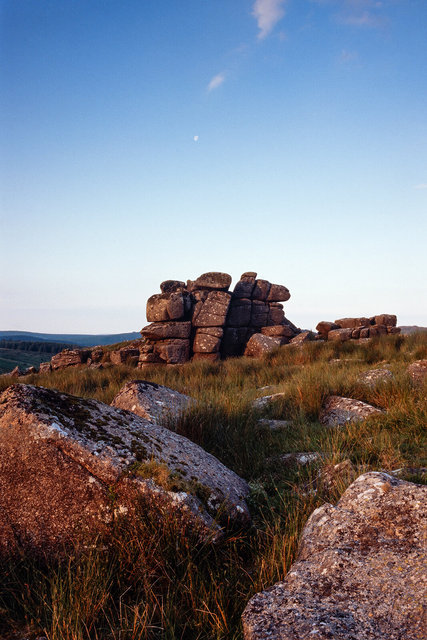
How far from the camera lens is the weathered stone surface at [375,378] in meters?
7.37

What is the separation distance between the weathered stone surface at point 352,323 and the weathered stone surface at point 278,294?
14.0ft

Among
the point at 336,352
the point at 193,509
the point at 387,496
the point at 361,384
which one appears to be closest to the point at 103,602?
the point at 193,509

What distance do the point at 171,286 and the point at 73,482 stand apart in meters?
25.8

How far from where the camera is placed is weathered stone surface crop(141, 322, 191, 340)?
2394 cm

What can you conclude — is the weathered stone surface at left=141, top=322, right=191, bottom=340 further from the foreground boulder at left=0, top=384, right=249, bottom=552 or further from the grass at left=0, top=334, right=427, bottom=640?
the foreground boulder at left=0, top=384, right=249, bottom=552

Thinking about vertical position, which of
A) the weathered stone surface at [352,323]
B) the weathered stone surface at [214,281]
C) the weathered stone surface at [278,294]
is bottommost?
the weathered stone surface at [352,323]

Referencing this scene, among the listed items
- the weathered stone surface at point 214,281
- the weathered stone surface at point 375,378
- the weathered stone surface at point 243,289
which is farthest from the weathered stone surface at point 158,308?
the weathered stone surface at point 375,378

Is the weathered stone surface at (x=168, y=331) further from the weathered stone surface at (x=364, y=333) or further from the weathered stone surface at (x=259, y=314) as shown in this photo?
the weathered stone surface at (x=364, y=333)

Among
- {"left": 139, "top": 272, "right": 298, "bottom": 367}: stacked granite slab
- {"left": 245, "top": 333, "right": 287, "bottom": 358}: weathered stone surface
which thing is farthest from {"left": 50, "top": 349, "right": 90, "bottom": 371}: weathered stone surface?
{"left": 245, "top": 333, "right": 287, "bottom": 358}: weathered stone surface

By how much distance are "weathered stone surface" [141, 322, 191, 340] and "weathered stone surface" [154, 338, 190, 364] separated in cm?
30

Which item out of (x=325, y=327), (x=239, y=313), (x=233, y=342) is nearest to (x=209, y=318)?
(x=233, y=342)

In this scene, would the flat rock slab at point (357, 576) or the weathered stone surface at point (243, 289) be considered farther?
the weathered stone surface at point (243, 289)

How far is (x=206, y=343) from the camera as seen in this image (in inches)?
935

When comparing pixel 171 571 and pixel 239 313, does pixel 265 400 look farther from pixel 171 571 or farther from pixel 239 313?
pixel 239 313
